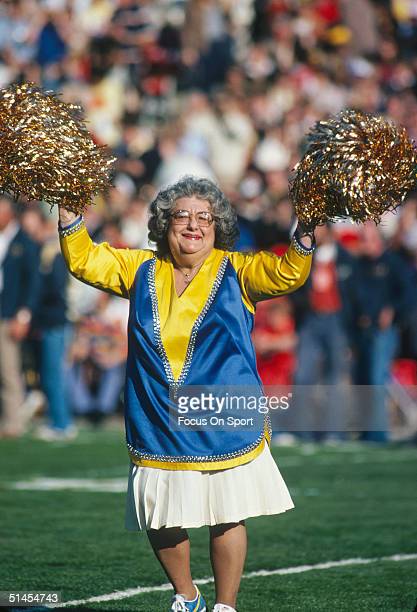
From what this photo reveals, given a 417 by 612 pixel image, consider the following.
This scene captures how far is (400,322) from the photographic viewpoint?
47.7 feet

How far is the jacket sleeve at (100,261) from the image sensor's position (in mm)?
5927

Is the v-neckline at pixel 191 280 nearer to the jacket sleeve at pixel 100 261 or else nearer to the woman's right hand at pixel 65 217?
the jacket sleeve at pixel 100 261

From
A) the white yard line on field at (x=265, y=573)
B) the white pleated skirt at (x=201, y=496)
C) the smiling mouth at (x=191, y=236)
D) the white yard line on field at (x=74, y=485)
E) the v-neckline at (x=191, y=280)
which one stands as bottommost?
the white yard line on field at (x=265, y=573)

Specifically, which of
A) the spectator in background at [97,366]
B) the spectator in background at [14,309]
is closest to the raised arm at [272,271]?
the spectator in background at [14,309]

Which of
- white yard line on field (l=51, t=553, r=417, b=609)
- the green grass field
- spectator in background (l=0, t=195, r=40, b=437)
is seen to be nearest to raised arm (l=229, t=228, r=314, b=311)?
the green grass field

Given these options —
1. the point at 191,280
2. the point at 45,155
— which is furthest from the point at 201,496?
the point at 45,155

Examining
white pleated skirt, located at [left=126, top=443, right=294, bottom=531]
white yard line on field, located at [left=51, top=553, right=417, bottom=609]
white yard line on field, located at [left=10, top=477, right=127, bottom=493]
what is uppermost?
white pleated skirt, located at [left=126, top=443, right=294, bottom=531]

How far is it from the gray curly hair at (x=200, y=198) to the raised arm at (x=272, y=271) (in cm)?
12

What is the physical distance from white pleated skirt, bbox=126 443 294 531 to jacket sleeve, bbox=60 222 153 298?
82 cm

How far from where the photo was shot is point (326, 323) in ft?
47.7

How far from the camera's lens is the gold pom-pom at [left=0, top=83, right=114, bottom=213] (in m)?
5.88

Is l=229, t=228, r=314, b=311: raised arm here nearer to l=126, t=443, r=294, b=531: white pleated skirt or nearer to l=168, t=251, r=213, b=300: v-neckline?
l=168, t=251, r=213, b=300: v-neckline

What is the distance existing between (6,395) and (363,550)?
7.31m

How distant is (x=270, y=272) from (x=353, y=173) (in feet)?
1.75
